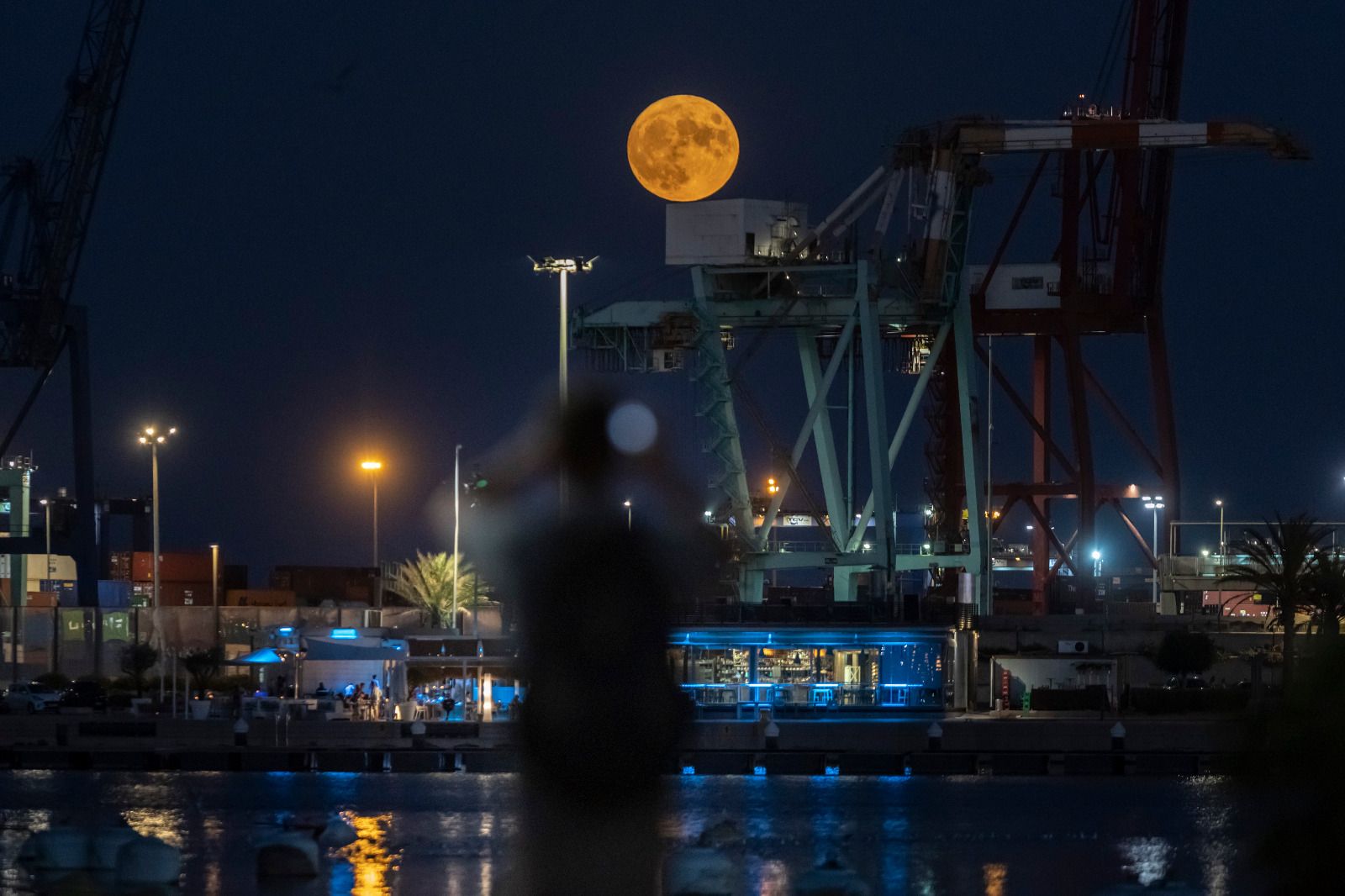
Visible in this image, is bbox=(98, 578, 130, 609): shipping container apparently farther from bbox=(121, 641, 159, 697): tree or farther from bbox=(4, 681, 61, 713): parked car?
bbox=(4, 681, 61, 713): parked car

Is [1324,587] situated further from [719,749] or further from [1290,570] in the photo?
[719,749]

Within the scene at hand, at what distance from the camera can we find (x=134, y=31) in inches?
3371

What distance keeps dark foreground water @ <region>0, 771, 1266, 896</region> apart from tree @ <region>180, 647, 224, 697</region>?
11.1 m

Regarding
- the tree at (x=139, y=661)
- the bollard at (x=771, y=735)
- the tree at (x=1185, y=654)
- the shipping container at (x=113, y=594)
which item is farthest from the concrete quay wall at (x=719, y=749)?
the shipping container at (x=113, y=594)

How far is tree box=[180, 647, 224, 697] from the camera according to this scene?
Result: 6119cm

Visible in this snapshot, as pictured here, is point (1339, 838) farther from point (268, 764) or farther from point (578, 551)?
point (268, 764)

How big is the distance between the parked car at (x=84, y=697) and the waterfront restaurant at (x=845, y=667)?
19046 millimetres

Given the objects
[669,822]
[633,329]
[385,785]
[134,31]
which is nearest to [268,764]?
[385,785]

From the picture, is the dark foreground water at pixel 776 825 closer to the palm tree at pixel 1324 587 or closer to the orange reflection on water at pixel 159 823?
the orange reflection on water at pixel 159 823

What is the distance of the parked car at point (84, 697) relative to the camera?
6069 centimetres

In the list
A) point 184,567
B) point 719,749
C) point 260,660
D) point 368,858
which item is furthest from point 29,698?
point 184,567

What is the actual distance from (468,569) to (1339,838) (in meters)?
66.3

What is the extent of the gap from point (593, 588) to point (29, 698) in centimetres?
4334

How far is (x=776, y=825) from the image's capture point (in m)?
41.0
